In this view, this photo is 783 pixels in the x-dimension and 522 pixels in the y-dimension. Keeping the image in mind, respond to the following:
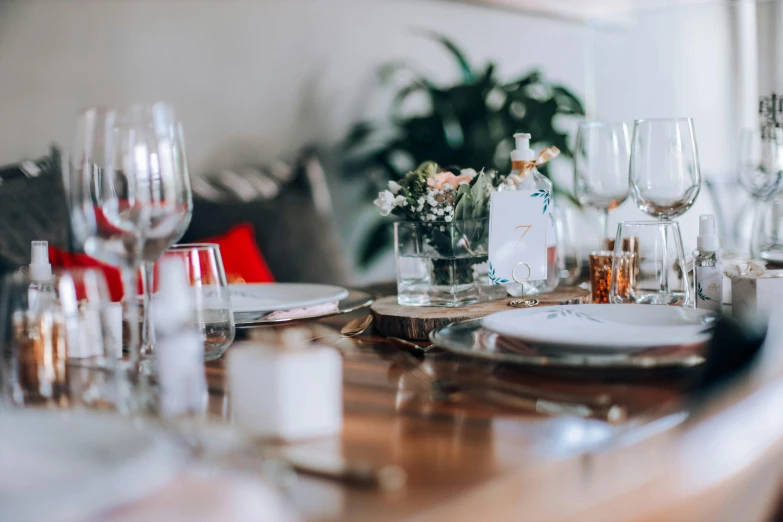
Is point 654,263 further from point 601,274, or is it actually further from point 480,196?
point 480,196

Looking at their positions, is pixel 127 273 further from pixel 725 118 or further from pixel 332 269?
pixel 725 118

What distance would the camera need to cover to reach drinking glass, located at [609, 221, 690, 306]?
1002 mm

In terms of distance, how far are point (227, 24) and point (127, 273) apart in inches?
84.9

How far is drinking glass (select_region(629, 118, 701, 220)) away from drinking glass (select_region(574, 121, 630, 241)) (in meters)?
0.13

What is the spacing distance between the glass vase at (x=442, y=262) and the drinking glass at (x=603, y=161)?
0.25 m

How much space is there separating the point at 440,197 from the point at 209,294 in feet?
1.19

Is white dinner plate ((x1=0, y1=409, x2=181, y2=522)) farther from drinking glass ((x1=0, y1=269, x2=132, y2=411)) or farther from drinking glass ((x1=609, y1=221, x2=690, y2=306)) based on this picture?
drinking glass ((x1=609, y1=221, x2=690, y2=306))

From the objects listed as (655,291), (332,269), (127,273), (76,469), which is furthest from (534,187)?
(332,269)

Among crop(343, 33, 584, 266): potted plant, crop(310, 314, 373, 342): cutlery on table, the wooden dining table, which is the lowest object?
the wooden dining table

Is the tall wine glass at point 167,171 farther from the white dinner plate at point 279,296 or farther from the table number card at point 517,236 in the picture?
the table number card at point 517,236

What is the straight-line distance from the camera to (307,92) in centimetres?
295

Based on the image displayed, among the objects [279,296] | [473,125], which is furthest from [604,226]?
[473,125]

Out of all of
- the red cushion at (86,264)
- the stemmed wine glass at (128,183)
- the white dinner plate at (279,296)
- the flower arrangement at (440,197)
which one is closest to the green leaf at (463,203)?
the flower arrangement at (440,197)

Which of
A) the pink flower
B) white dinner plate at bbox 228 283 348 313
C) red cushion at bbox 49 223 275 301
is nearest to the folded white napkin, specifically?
white dinner plate at bbox 228 283 348 313
